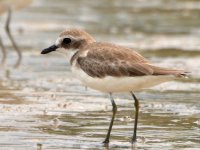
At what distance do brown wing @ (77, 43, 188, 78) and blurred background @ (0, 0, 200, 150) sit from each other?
2.46 ft

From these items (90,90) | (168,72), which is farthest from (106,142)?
(90,90)

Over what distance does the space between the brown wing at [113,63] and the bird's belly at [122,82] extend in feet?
0.14

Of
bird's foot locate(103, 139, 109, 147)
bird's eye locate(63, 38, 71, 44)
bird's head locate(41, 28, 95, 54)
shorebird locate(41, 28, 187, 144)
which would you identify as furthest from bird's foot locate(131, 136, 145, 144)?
bird's eye locate(63, 38, 71, 44)

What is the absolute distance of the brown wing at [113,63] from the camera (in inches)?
335

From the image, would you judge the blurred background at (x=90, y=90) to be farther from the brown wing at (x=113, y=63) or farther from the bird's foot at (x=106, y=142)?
the brown wing at (x=113, y=63)

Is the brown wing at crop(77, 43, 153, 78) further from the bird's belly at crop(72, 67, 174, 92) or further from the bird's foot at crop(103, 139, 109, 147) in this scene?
the bird's foot at crop(103, 139, 109, 147)

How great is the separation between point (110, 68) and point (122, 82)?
0.23 metres

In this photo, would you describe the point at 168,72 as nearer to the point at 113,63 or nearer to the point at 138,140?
the point at 113,63

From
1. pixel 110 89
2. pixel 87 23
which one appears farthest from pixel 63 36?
pixel 87 23

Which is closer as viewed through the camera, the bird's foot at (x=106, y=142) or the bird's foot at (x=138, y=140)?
the bird's foot at (x=106, y=142)

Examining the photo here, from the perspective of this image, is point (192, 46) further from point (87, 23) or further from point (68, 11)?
point (68, 11)

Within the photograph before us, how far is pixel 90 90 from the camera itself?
1226 centimetres

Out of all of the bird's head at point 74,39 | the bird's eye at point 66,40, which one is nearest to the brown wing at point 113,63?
the bird's head at point 74,39

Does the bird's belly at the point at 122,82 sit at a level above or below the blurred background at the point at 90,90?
above
